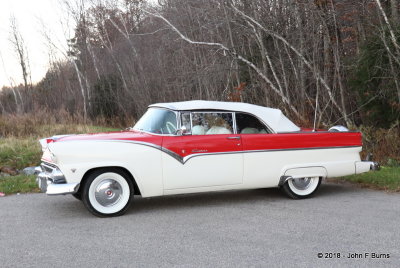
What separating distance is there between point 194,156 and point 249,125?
42.8 inches

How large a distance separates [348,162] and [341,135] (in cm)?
44

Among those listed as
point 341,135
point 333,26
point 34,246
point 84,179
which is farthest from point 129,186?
point 333,26

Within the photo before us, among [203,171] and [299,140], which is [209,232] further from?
[299,140]

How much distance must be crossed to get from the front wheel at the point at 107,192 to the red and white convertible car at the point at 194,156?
13 mm

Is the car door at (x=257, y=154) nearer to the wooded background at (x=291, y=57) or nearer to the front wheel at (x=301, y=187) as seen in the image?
the front wheel at (x=301, y=187)

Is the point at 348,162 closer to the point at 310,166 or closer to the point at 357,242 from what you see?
the point at 310,166

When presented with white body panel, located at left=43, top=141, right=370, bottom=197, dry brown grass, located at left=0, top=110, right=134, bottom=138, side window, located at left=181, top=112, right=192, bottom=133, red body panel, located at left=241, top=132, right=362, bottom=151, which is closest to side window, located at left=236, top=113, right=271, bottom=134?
red body panel, located at left=241, top=132, right=362, bottom=151

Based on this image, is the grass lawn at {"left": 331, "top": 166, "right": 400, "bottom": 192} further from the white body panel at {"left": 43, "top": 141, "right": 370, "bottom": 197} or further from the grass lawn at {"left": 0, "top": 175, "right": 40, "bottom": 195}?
the grass lawn at {"left": 0, "top": 175, "right": 40, "bottom": 195}

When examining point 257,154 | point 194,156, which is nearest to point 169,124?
point 194,156

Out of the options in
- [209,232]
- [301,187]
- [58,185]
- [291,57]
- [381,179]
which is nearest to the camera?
[209,232]

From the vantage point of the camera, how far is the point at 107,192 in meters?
6.05

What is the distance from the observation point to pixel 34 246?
187 inches

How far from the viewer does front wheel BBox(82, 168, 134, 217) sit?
5.97 m

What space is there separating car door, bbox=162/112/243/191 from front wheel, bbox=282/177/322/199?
34.7 inches
